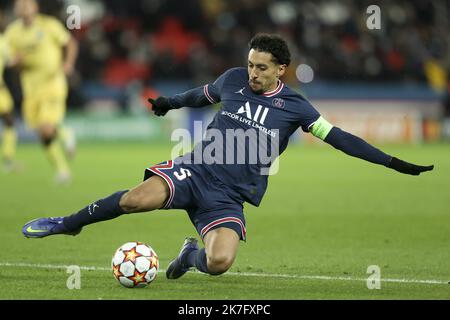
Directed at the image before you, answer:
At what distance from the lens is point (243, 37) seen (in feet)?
82.6

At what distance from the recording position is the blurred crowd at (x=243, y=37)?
80.3 ft

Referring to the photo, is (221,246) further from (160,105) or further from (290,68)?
(290,68)

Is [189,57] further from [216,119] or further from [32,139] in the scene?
[216,119]

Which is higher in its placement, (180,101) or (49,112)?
(49,112)

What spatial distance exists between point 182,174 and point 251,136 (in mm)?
553

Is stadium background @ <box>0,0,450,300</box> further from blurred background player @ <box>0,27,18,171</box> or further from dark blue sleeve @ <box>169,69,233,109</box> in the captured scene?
dark blue sleeve @ <box>169,69,233,109</box>

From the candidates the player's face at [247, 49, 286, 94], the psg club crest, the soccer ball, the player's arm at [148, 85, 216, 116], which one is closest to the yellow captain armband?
the psg club crest

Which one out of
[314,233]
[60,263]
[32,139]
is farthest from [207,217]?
[32,139]

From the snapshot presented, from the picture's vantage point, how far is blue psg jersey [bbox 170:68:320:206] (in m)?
6.52

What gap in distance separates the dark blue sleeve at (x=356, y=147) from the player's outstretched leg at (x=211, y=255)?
0.94 metres

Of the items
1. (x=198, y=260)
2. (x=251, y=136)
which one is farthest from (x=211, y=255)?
(x=251, y=136)

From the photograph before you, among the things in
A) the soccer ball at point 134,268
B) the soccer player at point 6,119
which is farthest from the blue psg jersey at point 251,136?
the soccer player at point 6,119

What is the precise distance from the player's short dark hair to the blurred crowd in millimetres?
17377

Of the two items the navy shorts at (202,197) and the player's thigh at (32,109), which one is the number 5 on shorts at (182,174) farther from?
the player's thigh at (32,109)
